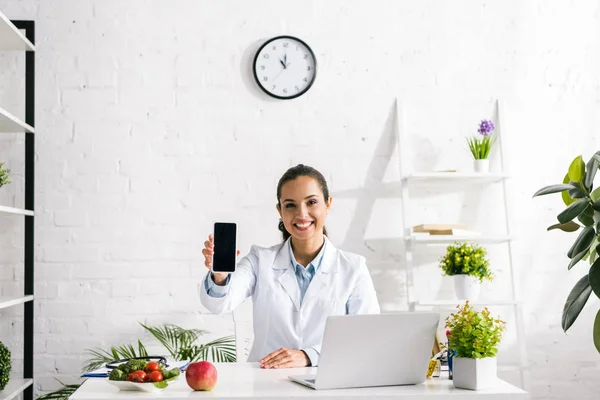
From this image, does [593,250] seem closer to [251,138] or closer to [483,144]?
[483,144]

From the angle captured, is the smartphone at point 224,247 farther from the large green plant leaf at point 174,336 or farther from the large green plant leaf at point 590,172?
the large green plant leaf at point 590,172

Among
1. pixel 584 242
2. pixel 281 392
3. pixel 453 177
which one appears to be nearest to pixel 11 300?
pixel 281 392

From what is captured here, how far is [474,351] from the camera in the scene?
62.1 inches

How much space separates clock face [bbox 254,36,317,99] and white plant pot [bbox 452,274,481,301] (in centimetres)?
114

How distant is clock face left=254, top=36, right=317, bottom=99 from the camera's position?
10.8 feet

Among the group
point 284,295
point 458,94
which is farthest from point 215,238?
point 458,94

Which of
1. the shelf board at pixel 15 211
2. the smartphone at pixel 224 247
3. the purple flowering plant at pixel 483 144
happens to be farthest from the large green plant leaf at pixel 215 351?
the purple flowering plant at pixel 483 144

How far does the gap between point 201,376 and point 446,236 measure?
1758 millimetres

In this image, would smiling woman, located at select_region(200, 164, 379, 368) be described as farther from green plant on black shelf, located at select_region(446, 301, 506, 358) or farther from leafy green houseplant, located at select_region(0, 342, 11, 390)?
leafy green houseplant, located at select_region(0, 342, 11, 390)

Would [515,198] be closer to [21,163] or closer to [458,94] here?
[458,94]

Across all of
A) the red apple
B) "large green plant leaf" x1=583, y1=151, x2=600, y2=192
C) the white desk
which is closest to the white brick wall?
"large green plant leaf" x1=583, y1=151, x2=600, y2=192

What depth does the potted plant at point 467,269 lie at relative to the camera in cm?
301

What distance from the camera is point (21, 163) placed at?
320 cm

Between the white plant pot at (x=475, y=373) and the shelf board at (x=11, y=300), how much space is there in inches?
73.9
